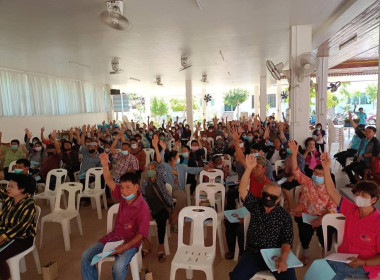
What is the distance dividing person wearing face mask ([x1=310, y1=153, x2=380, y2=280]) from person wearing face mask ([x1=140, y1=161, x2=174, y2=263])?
1.88 m

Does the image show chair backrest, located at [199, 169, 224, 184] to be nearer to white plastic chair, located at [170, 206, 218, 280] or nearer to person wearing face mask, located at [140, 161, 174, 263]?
person wearing face mask, located at [140, 161, 174, 263]

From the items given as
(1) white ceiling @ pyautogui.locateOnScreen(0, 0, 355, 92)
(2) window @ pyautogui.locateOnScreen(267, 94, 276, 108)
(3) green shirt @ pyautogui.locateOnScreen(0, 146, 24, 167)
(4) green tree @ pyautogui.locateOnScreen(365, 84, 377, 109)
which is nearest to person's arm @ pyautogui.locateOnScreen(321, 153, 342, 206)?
(1) white ceiling @ pyautogui.locateOnScreen(0, 0, 355, 92)

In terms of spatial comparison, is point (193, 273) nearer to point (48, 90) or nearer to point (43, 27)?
point (43, 27)

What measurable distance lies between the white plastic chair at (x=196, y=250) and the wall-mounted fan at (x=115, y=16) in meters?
2.56

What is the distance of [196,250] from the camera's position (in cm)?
274

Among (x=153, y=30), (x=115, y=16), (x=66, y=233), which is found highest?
(x=153, y=30)

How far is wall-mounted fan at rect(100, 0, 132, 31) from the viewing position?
356cm

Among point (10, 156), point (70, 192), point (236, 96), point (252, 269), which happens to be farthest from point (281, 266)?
point (236, 96)

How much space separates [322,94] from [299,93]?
383cm

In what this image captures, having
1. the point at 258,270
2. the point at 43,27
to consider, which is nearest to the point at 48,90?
the point at 43,27

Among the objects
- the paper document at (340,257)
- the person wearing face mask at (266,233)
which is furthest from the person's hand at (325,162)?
the paper document at (340,257)

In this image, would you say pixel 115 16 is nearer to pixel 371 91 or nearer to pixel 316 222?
pixel 316 222

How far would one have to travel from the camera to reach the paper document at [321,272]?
218cm

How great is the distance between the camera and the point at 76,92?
44.4ft
